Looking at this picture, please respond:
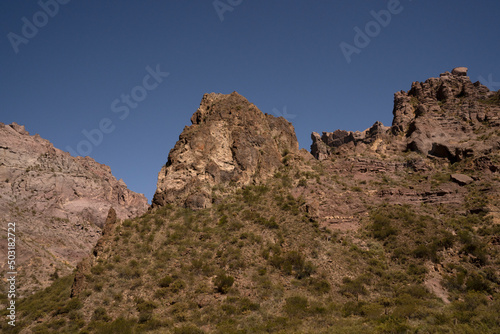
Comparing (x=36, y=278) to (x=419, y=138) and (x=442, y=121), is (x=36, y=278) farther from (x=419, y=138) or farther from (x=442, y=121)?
(x=442, y=121)

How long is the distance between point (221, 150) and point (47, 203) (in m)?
58.7

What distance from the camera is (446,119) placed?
2135 inches

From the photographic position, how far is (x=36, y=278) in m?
57.0

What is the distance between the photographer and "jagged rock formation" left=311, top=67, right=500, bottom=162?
161 ft

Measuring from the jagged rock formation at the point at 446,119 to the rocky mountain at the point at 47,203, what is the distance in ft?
183

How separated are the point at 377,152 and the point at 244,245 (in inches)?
1084

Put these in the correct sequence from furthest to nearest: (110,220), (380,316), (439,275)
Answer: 1. (110,220)
2. (439,275)
3. (380,316)

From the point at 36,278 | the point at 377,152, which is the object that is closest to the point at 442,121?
the point at 377,152

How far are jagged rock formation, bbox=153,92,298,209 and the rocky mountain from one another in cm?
3106

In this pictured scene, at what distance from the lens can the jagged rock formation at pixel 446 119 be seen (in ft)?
161

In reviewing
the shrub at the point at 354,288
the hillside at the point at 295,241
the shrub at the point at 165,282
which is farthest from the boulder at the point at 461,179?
the shrub at the point at 165,282

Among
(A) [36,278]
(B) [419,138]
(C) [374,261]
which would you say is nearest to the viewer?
(C) [374,261]
